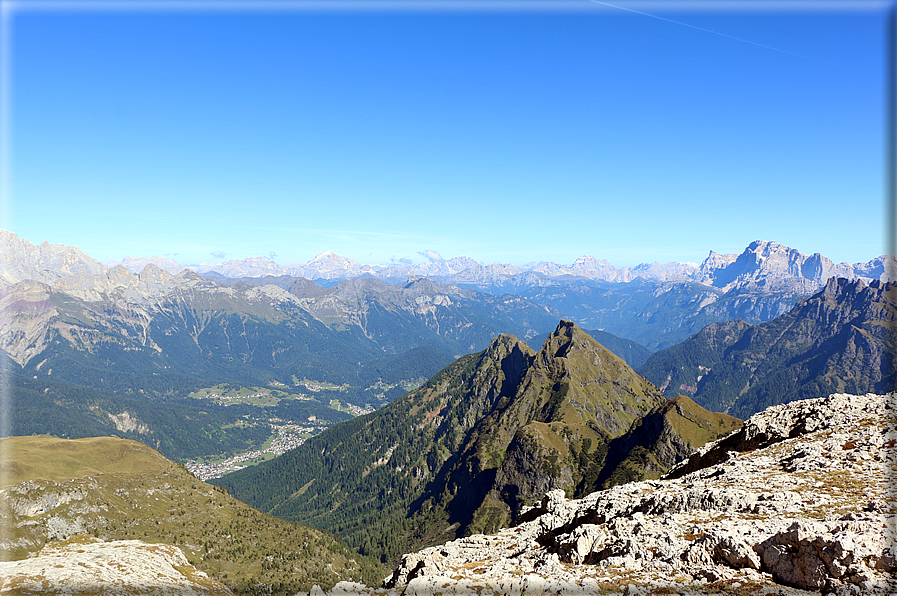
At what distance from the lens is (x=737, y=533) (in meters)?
28.0

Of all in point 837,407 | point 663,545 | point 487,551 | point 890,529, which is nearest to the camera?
point 890,529

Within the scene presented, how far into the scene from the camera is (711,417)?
190m

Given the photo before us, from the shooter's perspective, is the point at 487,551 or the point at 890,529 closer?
the point at 890,529

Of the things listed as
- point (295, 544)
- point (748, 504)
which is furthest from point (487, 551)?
point (295, 544)

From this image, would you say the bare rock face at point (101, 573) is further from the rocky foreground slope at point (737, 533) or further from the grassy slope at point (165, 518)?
the grassy slope at point (165, 518)

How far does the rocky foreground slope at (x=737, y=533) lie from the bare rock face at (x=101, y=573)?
33837 millimetres

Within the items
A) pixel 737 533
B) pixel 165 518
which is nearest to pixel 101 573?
pixel 737 533

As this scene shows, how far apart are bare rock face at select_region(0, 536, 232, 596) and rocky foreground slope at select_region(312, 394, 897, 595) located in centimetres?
3384

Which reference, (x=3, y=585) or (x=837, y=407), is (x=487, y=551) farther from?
(x=3, y=585)

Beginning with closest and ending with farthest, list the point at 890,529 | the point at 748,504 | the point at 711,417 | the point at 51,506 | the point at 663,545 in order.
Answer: the point at 890,529 → the point at 663,545 → the point at 748,504 → the point at 51,506 → the point at 711,417

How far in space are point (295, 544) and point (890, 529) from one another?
180 meters

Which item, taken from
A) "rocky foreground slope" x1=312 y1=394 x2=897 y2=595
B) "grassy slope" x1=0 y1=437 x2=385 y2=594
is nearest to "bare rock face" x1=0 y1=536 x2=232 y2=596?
"rocky foreground slope" x1=312 y1=394 x2=897 y2=595

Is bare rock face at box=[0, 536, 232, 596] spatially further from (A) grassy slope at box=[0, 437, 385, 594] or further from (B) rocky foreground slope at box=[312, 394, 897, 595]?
(A) grassy slope at box=[0, 437, 385, 594]

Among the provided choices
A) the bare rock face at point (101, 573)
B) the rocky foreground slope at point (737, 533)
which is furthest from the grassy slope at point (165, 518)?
the rocky foreground slope at point (737, 533)
